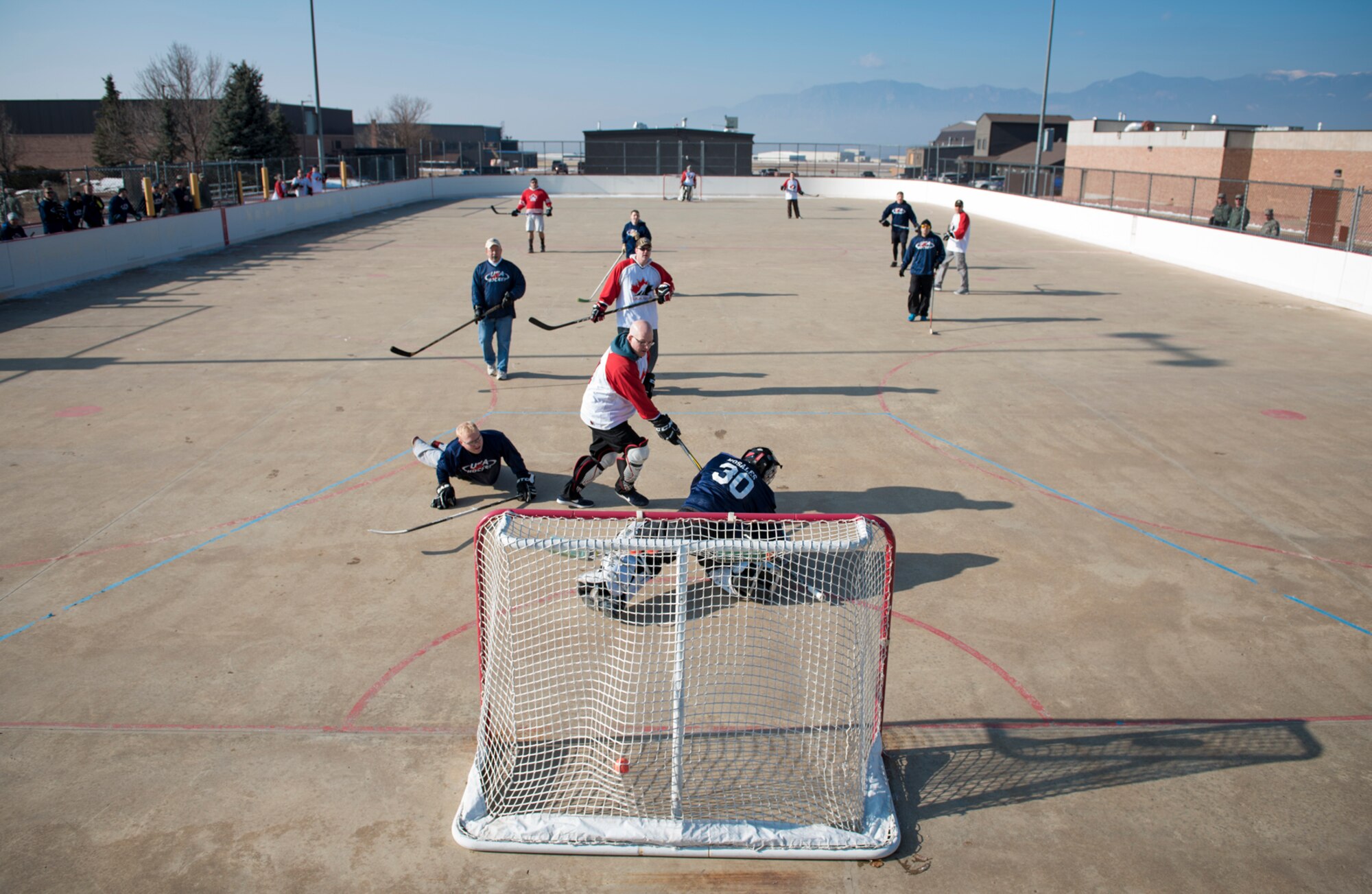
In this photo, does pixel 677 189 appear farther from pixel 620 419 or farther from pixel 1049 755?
pixel 1049 755

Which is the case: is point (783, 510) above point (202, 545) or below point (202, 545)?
above

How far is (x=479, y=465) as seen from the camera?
27.8 feet

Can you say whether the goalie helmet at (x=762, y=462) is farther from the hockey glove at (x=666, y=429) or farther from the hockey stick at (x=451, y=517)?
the hockey stick at (x=451, y=517)

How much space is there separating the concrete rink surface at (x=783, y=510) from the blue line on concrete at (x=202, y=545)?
0.14ft

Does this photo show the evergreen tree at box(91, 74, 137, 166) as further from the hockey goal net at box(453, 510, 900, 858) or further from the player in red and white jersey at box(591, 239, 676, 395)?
the hockey goal net at box(453, 510, 900, 858)

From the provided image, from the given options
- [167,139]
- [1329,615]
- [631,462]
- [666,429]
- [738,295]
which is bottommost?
[1329,615]

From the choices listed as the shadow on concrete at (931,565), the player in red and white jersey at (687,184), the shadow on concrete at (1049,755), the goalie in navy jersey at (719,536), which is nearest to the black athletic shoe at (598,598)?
the goalie in navy jersey at (719,536)

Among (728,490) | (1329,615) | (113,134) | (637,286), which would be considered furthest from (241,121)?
(1329,615)

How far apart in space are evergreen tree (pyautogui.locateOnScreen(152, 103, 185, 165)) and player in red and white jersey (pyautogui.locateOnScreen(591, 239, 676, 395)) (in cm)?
4360

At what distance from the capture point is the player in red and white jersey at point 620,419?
7.82m

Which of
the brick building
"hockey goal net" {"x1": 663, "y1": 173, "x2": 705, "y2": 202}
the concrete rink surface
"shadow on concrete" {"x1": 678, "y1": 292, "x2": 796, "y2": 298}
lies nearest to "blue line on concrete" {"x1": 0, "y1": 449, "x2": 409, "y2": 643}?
the concrete rink surface

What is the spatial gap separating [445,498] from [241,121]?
163 ft

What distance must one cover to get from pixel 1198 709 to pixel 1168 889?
5.64 ft

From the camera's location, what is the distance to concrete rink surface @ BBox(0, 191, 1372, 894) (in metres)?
4.55
